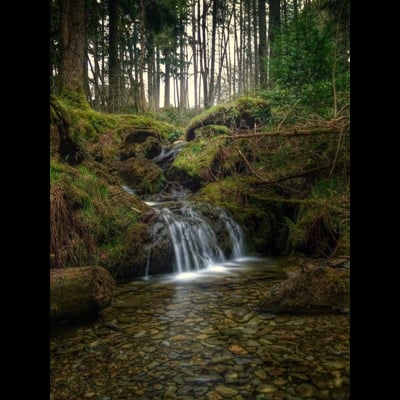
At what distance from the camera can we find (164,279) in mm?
6391

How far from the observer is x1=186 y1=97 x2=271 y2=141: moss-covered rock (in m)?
10.7

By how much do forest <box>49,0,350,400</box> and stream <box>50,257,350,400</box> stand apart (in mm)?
18

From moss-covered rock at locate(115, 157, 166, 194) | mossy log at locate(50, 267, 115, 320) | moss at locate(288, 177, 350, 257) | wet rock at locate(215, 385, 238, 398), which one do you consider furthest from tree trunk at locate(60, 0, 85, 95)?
wet rock at locate(215, 385, 238, 398)

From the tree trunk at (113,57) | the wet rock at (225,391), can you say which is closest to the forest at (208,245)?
the wet rock at (225,391)

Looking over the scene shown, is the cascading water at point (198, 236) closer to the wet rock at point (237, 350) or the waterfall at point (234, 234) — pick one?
the waterfall at point (234, 234)

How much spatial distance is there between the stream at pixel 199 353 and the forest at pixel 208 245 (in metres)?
0.02

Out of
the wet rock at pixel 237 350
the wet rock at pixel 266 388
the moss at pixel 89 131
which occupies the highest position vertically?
the moss at pixel 89 131

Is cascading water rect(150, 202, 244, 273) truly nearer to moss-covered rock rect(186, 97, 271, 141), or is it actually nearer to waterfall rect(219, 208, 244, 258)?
waterfall rect(219, 208, 244, 258)

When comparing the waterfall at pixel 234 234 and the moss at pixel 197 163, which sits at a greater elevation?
the moss at pixel 197 163

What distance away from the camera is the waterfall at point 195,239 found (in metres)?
7.17

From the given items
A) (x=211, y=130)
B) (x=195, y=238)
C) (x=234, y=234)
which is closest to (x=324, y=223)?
(x=234, y=234)

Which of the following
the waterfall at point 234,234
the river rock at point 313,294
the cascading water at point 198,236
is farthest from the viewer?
the waterfall at point 234,234
